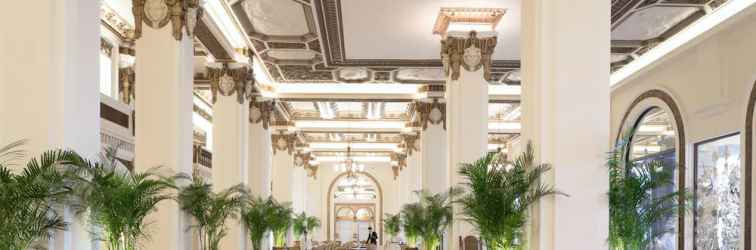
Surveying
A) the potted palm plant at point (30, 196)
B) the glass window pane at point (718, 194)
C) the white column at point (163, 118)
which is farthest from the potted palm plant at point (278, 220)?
the potted palm plant at point (30, 196)

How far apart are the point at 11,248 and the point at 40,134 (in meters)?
0.84

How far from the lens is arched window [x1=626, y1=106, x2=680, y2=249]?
13.8m

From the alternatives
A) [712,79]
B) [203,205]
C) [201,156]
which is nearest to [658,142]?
A: [712,79]

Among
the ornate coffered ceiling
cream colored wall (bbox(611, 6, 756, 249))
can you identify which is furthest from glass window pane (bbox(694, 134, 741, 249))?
the ornate coffered ceiling

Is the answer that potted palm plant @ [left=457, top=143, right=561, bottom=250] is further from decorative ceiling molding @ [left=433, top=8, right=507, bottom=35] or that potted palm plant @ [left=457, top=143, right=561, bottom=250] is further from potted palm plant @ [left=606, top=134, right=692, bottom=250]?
decorative ceiling molding @ [left=433, top=8, right=507, bottom=35]

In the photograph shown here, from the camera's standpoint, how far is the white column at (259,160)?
1630 cm

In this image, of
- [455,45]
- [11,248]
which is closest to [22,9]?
[11,248]

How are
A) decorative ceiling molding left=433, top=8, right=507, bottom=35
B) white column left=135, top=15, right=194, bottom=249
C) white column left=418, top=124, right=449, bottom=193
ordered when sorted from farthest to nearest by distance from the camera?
white column left=418, top=124, right=449, bottom=193 < decorative ceiling molding left=433, top=8, right=507, bottom=35 < white column left=135, top=15, right=194, bottom=249

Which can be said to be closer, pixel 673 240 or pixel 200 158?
pixel 673 240

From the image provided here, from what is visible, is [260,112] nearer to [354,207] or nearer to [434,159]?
[434,159]

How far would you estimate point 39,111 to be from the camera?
525 centimetres

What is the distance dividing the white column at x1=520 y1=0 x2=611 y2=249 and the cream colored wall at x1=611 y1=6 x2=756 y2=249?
556cm

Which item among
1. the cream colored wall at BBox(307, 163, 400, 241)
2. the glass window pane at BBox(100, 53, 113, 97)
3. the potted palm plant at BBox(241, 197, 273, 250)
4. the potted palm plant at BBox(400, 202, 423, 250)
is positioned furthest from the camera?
the cream colored wall at BBox(307, 163, 400, 241)

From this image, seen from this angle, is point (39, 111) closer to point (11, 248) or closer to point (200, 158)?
point (11, 248)
